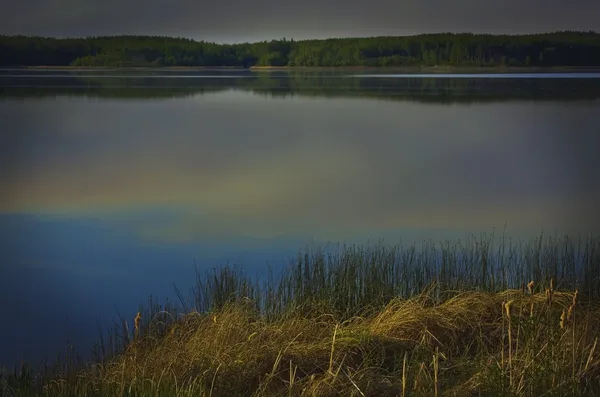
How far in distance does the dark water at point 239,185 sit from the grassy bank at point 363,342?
2058 millimetres

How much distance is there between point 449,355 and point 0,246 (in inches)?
358

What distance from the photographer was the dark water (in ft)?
38.1

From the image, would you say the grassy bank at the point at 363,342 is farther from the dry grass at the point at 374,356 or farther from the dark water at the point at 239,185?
the dark water at the point at 239,185

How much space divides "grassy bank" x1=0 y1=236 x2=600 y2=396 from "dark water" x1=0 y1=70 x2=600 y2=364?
206 cm

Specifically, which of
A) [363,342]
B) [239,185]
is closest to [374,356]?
[363,342]

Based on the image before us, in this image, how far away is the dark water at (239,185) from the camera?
11.6 meters

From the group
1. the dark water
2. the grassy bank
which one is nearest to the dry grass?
the grassy bank

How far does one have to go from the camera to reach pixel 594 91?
40.2 meters

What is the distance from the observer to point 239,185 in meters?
20.0

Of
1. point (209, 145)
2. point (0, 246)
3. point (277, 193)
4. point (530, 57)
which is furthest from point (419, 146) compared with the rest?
point (530, 57)

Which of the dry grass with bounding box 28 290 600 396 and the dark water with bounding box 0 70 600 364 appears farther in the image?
the dark water with bounding box 0 70 600 364

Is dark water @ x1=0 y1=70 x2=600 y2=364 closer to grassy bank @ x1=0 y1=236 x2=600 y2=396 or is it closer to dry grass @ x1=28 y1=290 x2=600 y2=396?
grassy bank @ x1=0 y1=236 x2=600 y2=396

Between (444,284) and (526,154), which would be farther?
(526,154)

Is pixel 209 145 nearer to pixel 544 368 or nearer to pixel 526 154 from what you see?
pixel 526 154
